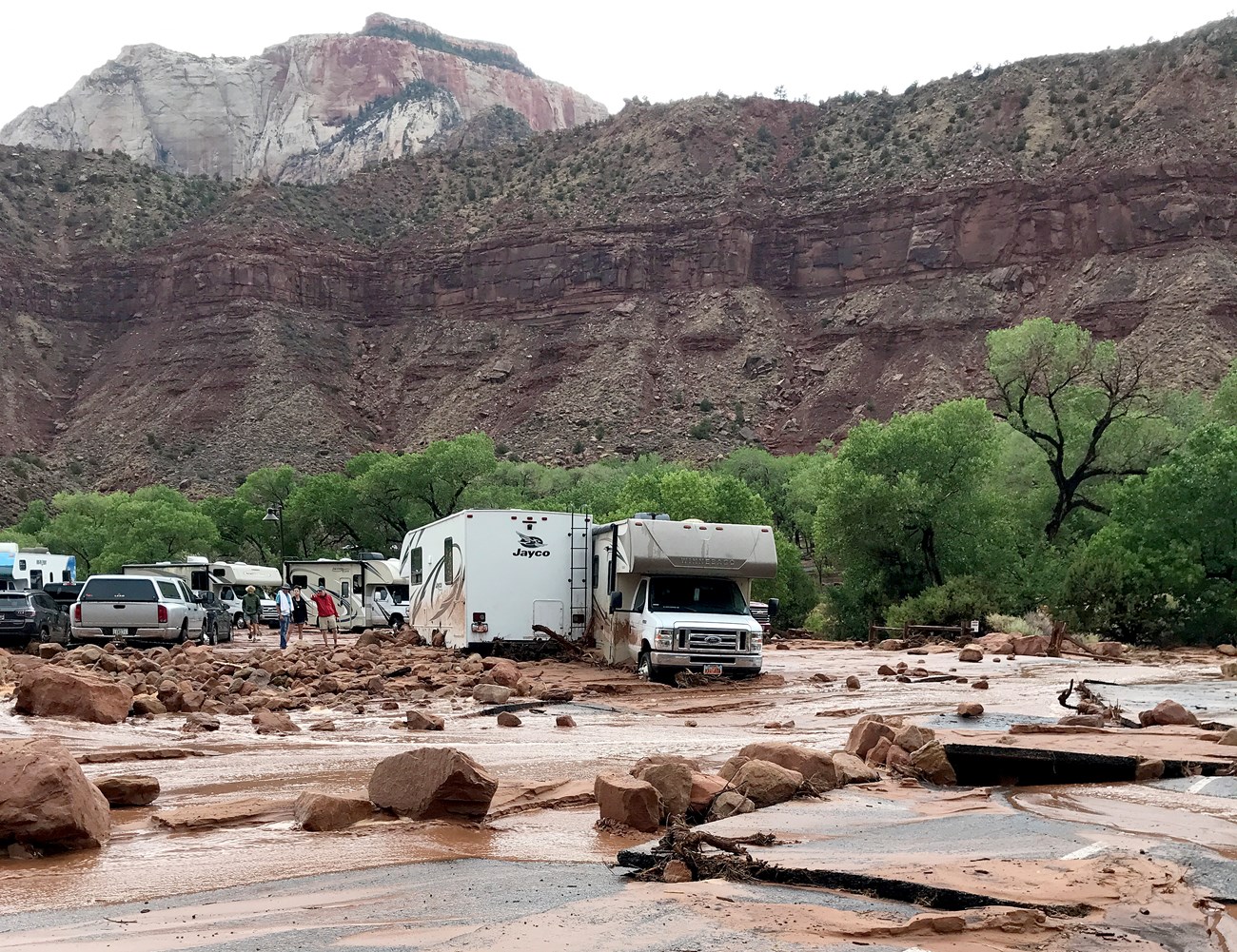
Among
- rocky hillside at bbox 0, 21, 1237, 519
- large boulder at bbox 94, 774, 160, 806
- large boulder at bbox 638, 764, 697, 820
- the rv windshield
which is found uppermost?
rocky hillside at bbox 0, 21, 1237, 519

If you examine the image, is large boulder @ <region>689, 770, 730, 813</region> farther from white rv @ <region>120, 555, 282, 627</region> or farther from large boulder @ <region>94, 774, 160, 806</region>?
white rv @ <region>120, 555, 282, 627</region>

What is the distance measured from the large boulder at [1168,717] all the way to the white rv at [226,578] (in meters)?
32.1

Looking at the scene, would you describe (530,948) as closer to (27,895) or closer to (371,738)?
(27,895)

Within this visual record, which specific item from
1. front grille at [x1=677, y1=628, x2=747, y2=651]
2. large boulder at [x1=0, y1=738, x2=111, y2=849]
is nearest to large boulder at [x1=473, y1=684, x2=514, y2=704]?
front grille at [x1=677, y1=628, x2=747, y2=651]

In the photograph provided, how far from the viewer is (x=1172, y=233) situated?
299ft

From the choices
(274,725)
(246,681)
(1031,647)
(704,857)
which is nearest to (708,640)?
(246,681)

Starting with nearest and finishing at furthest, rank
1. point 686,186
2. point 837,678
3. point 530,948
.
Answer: point 530,948 < point 837,678 < point 686,186

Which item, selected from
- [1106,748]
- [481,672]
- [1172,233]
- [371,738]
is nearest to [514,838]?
[1106,748]

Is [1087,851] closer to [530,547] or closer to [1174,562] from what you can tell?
[530,547]

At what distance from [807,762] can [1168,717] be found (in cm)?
496

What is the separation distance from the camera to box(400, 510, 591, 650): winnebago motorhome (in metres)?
23.5

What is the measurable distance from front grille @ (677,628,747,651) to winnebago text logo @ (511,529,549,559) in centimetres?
405

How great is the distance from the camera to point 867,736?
1090 cm

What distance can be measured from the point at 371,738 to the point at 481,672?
7.45m
